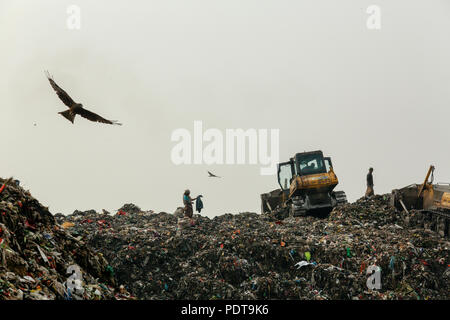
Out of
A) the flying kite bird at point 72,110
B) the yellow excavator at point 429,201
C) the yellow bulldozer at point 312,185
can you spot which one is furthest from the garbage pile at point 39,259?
the yellow excavator at point 429,201

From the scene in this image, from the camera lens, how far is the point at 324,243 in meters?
13.6

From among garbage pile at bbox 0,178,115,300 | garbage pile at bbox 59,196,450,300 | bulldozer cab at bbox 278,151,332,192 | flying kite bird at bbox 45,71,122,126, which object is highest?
flying kite bird at bbox 45,71,122,126

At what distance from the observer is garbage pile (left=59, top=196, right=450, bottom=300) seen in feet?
36.7

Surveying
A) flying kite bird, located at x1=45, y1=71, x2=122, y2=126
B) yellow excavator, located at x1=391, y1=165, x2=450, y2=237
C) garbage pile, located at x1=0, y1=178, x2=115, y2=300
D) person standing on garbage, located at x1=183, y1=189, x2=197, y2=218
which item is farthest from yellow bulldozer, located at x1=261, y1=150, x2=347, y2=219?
flying kite bird, located at x1=45, y1=71, x2=122, y2=126

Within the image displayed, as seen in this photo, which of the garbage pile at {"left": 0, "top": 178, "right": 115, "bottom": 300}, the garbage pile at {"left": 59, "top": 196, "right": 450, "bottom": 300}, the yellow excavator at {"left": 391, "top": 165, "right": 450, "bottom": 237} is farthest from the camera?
the yellow excavator at {"left": 391, "top": 165, "right": 450, "bottom": 237}

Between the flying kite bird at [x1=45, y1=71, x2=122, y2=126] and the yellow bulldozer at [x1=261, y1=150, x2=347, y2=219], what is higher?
the flying kite bird at [x1=45, y1=71, x2=122, y2=126]

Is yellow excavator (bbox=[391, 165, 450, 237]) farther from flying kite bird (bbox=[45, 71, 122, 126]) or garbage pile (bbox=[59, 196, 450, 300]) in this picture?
flying kite bird (bbox=[45, 71, 122, 126])

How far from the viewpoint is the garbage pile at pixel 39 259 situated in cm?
641

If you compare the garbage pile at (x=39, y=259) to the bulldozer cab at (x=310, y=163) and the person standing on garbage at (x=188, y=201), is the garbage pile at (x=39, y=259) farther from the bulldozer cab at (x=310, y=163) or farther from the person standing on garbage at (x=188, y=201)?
the bulldozer cab at (x=310, y=163)

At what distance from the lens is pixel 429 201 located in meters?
16.4

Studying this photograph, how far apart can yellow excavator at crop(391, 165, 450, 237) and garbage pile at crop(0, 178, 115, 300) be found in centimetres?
1136
